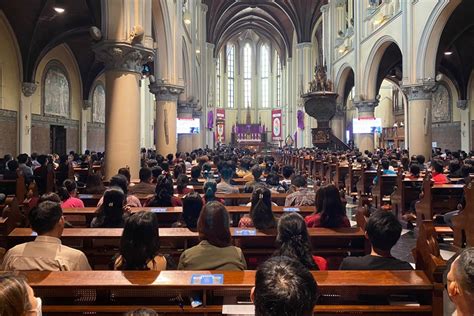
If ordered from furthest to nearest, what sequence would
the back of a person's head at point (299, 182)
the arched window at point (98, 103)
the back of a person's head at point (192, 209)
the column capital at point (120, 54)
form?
the arched window at point (98, 103) → the column capital at point (120, 54) → the back of a person's head at point (299, 182) → the back of a person's head at point (192, 209)

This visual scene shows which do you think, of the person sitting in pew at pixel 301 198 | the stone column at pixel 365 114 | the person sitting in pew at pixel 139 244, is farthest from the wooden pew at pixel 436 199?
the stone column at pixel 365 114

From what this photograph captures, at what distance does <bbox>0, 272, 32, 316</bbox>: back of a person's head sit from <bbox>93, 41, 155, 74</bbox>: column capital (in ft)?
28.2

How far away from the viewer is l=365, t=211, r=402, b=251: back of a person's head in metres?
3.18

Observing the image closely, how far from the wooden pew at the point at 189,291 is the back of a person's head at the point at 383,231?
1.24 feet

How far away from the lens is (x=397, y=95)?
32.9 metres

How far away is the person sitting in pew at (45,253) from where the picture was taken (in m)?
3.08

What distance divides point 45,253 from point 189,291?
121 cm

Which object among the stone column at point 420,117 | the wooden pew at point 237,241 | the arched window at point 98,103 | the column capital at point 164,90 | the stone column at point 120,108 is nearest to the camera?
the wooden pew at point 237,241

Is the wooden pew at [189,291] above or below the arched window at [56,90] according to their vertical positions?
→ below

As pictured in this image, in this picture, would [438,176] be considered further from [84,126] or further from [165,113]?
[84,126]

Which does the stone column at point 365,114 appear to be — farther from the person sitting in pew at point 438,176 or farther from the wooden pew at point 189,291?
the wooden pew at point 189,291

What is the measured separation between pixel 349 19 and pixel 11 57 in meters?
18.4

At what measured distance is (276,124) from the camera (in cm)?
4938

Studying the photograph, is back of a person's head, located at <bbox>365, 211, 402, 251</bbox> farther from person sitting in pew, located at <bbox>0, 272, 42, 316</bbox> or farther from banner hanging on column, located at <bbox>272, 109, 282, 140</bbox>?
banner hanging on column, located at <bbox>272, 109, 282, 140</bbox>
